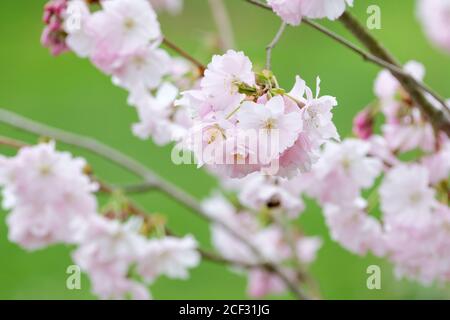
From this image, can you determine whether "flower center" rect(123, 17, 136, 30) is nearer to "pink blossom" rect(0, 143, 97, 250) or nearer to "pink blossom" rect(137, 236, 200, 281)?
"pink blossom" rect(0, 143, 97, 250)

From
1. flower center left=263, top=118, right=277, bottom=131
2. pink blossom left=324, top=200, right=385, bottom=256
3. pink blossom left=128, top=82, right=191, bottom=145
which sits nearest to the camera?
flower center left=263, top=118, right=277, bottom=131

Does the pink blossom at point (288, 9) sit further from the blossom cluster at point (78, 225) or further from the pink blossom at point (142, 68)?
the blossom cluster at point (78, 225)

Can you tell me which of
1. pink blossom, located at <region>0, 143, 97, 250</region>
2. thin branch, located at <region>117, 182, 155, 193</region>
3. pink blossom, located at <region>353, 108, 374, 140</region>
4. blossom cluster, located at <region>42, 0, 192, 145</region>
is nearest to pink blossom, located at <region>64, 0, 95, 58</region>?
blossom cluster, located at <region>42, 0, 192, 145</region>

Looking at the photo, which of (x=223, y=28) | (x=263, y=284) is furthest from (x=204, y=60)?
(x=263, y=284)

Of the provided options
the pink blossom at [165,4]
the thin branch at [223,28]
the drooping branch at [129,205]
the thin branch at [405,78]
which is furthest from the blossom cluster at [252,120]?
the pink blossom at [165,4]

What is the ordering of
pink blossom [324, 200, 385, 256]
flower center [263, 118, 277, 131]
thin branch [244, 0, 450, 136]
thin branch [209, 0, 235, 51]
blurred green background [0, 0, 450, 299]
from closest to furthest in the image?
flower center [263, 118, 277, 131], thin branch [244, 0, 450, 136], pink blossom [324, 200, 385, 256], thin branch [209, 0, 235, 51], blurred green background [0, 0, 450, 299]
